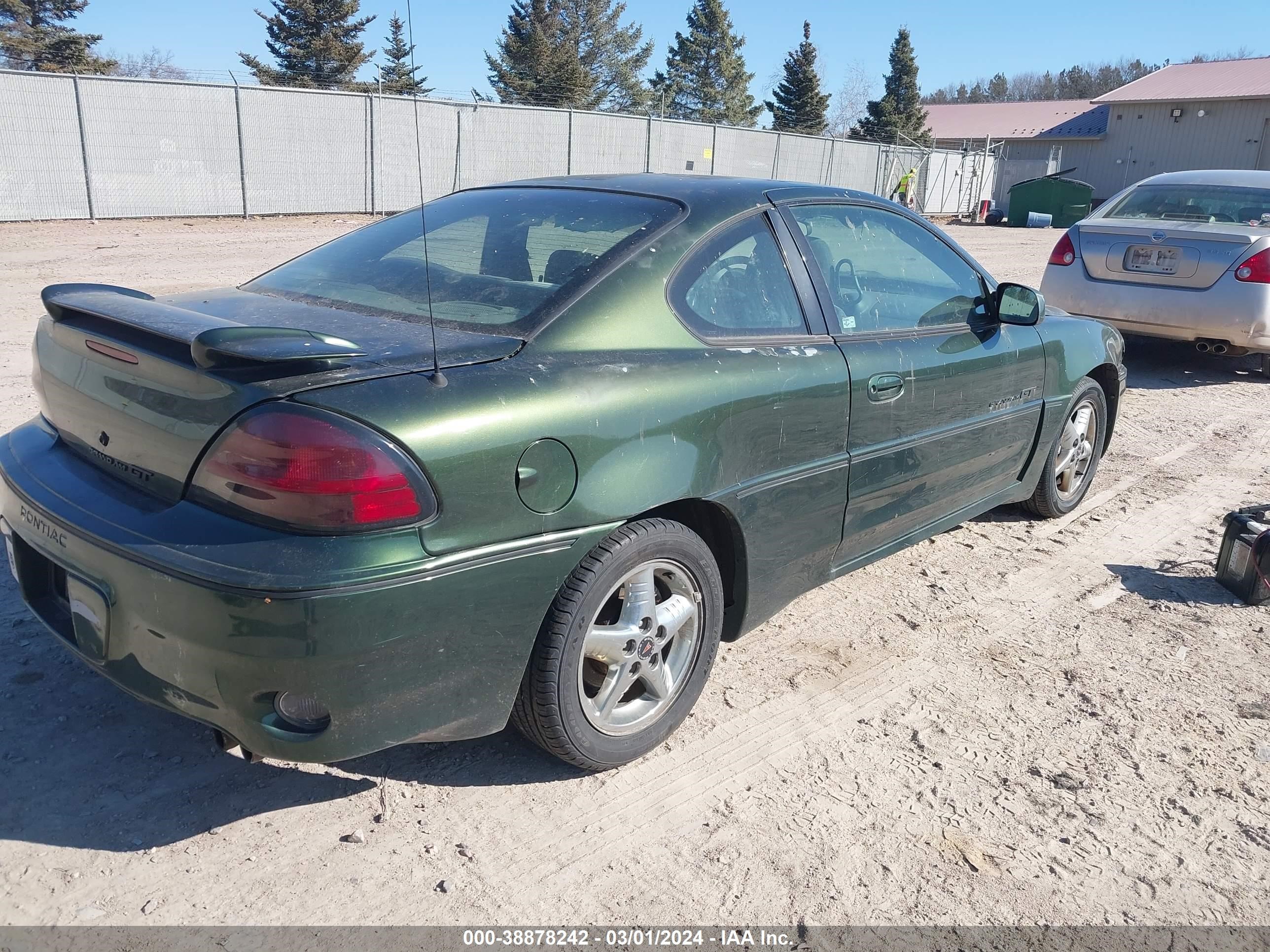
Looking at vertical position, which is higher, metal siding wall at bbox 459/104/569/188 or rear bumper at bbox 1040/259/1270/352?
metal siding wall at bbox 459/104/569/188

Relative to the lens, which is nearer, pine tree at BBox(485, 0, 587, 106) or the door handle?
the door handle

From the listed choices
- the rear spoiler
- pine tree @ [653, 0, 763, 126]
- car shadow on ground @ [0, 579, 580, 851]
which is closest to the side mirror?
car shadow on ground @ [0, 579, 580, 851]

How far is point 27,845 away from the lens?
7.89 ft

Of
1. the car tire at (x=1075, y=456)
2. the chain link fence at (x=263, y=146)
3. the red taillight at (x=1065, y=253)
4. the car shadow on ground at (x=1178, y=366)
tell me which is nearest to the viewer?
the car tire at (x=1075, y=456)

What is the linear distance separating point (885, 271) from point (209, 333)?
2.52 meters

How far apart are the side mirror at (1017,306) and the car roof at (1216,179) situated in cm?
537

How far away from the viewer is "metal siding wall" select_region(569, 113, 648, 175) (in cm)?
2489

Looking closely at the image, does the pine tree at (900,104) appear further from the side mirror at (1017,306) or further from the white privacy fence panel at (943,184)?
the side mirror at (1017,306)

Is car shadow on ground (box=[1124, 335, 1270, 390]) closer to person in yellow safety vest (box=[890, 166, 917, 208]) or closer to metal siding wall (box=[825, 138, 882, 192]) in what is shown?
person in yellow safety vest (box=[890, 166, 917, 208])

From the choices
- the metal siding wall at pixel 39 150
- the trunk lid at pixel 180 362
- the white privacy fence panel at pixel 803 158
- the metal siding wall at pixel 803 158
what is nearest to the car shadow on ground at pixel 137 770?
the trunk lid at pixel 180 362

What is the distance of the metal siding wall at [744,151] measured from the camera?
28625mm

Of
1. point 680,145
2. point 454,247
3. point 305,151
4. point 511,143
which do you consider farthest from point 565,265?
point 680,145

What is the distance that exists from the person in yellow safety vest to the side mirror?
2754 centimetres

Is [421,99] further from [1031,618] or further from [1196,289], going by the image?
[1031,618]
